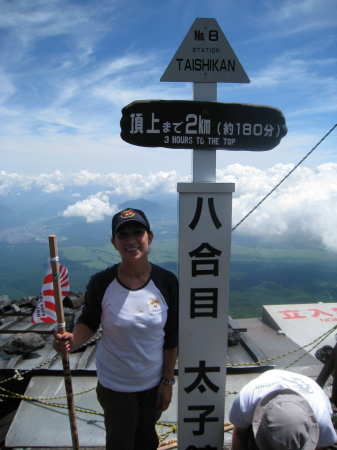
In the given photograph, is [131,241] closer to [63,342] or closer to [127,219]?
[127,219]

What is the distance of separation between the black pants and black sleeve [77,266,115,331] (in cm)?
65

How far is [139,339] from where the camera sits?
291 cm

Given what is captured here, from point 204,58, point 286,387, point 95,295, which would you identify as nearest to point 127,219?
point 95,295

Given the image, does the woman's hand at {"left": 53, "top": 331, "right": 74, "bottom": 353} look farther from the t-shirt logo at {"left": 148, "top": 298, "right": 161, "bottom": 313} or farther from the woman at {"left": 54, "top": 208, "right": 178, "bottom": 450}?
the t-shirt logo at {"left": 148, "top": 298, "right": 161, "bottom": 313}

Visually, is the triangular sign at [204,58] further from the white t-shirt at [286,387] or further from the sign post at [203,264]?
the white t-shirt at [286,387]

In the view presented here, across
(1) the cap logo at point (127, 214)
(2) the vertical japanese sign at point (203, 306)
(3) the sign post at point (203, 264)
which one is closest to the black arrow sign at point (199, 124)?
(3) the sign post at point (203, 264)

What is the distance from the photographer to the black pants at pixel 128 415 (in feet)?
10.0

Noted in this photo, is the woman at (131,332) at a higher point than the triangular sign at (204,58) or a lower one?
lower

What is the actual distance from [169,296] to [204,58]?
90.9 inches

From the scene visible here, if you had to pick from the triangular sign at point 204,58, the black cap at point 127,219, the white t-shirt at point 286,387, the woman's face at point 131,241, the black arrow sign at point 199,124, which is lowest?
the white t-shirt at point 286,387

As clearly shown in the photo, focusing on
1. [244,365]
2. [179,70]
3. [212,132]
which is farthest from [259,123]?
[244,365]

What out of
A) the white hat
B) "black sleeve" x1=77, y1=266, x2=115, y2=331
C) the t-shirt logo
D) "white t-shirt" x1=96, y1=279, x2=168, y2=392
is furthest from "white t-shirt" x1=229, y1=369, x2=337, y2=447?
"black sleeve" x1=77, y1=266, x2=115, y2=331

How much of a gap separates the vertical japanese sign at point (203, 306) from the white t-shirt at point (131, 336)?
1.34 ft

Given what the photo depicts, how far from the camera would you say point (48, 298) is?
134 inches
